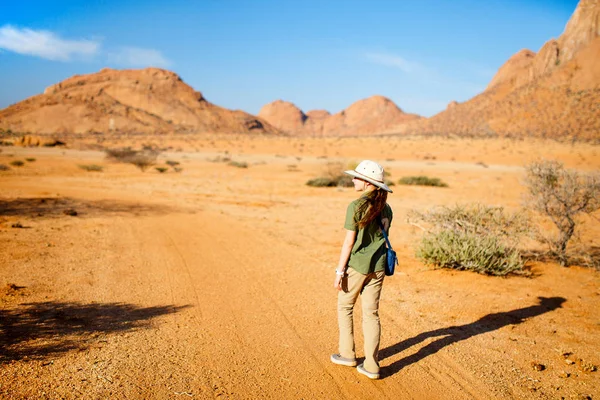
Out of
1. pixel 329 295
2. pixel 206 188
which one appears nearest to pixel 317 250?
pixel 329 295

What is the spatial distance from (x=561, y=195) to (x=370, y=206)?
246 inches

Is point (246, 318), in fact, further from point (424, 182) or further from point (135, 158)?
point (135, 158)

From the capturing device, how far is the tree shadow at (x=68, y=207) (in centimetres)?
1099

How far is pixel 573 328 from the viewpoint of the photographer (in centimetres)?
514

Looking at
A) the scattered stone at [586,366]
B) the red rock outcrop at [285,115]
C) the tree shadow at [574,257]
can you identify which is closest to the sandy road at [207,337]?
the scattered stone at [586,366]

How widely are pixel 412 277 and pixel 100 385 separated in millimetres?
5302

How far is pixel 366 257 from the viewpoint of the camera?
3.53m

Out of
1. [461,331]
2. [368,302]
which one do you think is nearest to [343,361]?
[368,302]

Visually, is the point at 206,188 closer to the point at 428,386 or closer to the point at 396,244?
the point at 396,244

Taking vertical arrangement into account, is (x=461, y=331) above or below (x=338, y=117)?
below

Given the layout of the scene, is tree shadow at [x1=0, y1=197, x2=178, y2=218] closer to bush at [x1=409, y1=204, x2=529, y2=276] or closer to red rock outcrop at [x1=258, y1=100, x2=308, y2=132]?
bush at [x1=409, y1=204, x2=529, y2=276]

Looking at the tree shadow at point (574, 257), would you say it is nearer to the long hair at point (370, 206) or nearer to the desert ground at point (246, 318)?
the desert ground at point (246, 318)

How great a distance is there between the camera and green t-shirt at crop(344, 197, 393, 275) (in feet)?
11.4

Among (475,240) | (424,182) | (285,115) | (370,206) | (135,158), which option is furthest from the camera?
(285,115)
